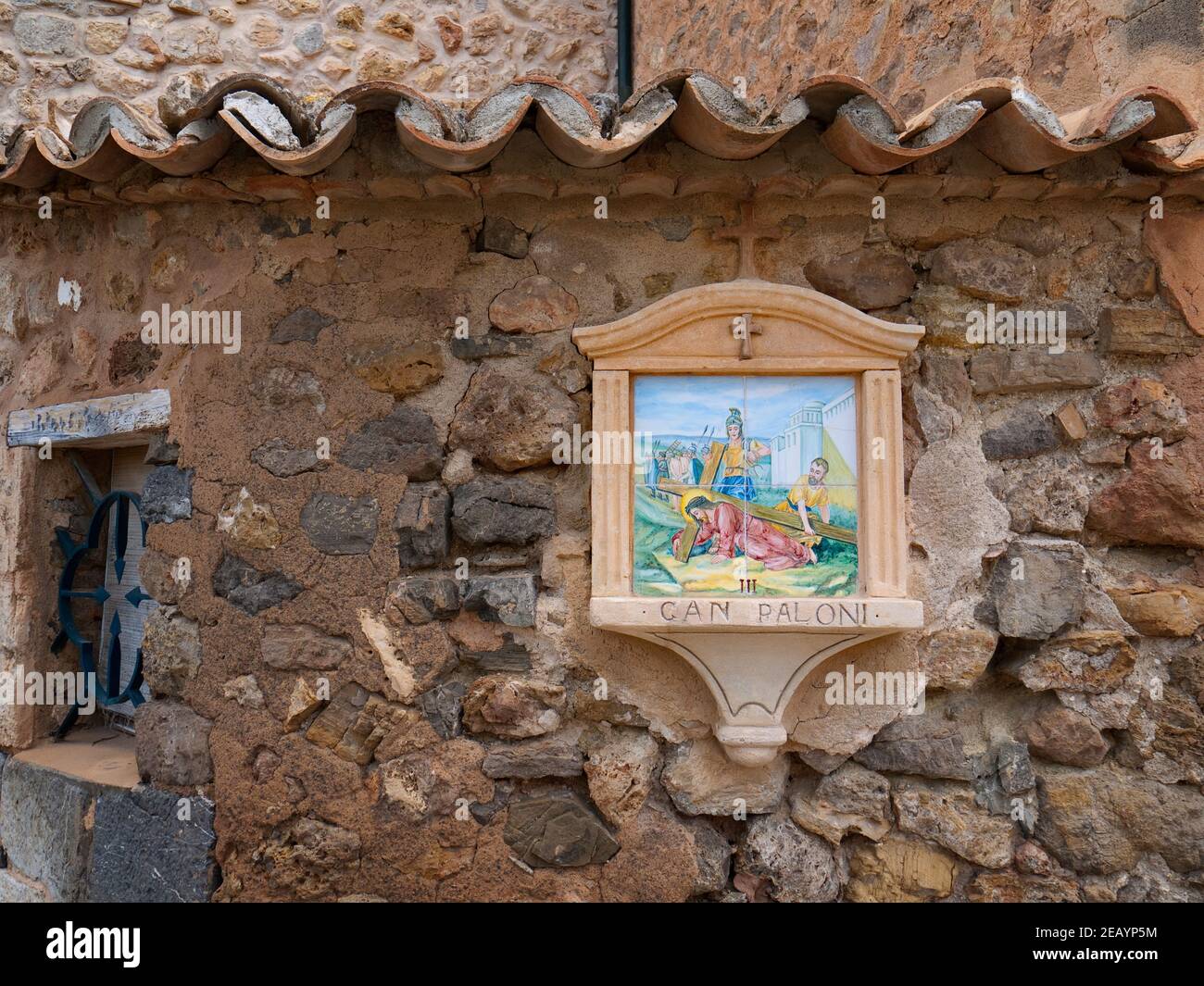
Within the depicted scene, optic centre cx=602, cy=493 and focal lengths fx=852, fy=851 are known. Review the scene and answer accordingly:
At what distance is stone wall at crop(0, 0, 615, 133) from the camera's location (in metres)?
3.79

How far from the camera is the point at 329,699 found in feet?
7.49

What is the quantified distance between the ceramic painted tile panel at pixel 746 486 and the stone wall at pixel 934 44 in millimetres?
741

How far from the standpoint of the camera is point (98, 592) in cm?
297

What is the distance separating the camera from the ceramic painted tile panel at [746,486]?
2.18 metres

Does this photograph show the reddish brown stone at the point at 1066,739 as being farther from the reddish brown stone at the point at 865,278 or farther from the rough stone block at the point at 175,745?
the rough stone block at the point at 175,745

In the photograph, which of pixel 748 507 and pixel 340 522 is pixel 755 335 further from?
pixel 340 522

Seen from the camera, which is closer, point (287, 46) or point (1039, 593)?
point (1039, 593)

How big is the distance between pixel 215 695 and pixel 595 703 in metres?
1.04

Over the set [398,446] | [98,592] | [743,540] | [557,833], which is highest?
[398,446]

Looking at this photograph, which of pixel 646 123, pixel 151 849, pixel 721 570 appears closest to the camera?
pixel 646 123

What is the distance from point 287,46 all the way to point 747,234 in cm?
289

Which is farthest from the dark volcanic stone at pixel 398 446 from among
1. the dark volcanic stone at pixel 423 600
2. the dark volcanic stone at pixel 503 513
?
the dark volcanic stone at pixel 423 600

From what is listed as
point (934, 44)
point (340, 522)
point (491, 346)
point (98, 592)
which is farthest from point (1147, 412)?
point (98, 592)

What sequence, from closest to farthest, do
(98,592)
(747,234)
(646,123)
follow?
(646,123) → (747,234) → (98,592)
